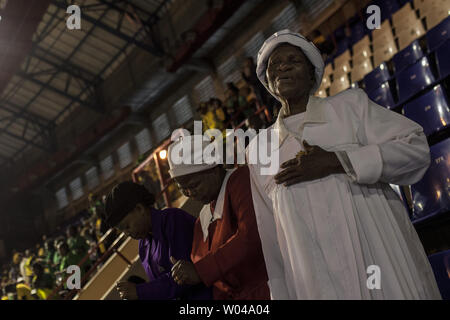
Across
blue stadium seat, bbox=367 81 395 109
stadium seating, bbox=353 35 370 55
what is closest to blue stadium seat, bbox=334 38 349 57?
stadium seating, bbox=353 35 370 55

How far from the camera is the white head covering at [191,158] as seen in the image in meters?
1.73

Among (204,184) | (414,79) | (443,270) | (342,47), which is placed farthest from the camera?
(342,47)

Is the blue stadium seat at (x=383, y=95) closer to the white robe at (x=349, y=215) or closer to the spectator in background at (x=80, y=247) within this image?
the white robe at (x=349, y=215)

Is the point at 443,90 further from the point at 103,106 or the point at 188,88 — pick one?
the point at 103,106

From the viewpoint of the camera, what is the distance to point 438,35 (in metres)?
4.76

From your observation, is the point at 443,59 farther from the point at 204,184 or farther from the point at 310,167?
the point at 310,167

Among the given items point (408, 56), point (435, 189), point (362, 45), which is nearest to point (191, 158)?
point (435, 189)

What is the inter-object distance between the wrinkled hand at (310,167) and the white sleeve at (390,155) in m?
0.03

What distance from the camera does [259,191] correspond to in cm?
147

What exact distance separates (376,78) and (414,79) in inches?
40.3

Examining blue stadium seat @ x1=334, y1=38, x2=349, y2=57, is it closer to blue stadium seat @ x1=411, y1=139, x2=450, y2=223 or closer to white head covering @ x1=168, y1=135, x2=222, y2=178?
blue stadium seat @ x1=411, y1=139, x2=450, y2=223

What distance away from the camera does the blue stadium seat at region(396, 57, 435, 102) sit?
4.27 metres

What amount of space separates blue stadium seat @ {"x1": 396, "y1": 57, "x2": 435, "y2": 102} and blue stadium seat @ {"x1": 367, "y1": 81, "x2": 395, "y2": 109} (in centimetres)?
12
